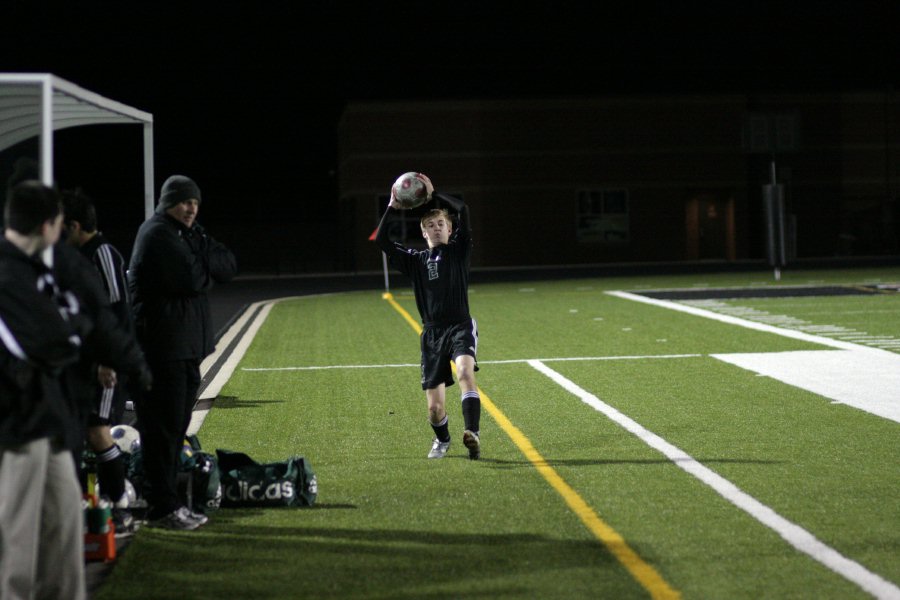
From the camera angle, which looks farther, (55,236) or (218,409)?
(218,409)

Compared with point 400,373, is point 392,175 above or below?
above

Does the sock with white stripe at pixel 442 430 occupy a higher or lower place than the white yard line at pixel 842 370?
higher

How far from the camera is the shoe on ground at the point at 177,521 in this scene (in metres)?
6.88

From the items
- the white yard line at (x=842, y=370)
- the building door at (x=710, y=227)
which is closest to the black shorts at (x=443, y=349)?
the white yard line at (x=842, y=370)

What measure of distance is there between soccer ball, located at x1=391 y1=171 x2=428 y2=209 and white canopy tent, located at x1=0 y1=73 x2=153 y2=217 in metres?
1.65

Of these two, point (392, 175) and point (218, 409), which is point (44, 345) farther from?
point (392, 175)

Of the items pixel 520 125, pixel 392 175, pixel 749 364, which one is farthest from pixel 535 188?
pixel 749 364

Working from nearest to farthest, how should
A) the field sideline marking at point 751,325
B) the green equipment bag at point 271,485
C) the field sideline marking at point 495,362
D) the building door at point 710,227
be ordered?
the green equipment bag at point 271,485, the field sideline marking at point 495,362, the field sideline marking at point 751,325, the building door at point 710,227

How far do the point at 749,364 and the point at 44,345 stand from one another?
10.7m

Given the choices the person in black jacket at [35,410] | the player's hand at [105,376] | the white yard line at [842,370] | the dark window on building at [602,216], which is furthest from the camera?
the dark window on building at [602,216]

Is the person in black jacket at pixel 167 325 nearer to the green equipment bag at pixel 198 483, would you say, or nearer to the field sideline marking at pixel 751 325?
the green equipment bag at pixel 198 483

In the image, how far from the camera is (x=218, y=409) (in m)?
11.5

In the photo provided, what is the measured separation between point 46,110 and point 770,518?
4.19m

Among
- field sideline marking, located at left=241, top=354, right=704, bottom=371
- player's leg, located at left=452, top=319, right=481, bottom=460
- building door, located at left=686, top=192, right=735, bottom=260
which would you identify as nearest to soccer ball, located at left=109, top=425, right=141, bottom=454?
player's leg, located at left=452, top=319, right=481, bottom=460
